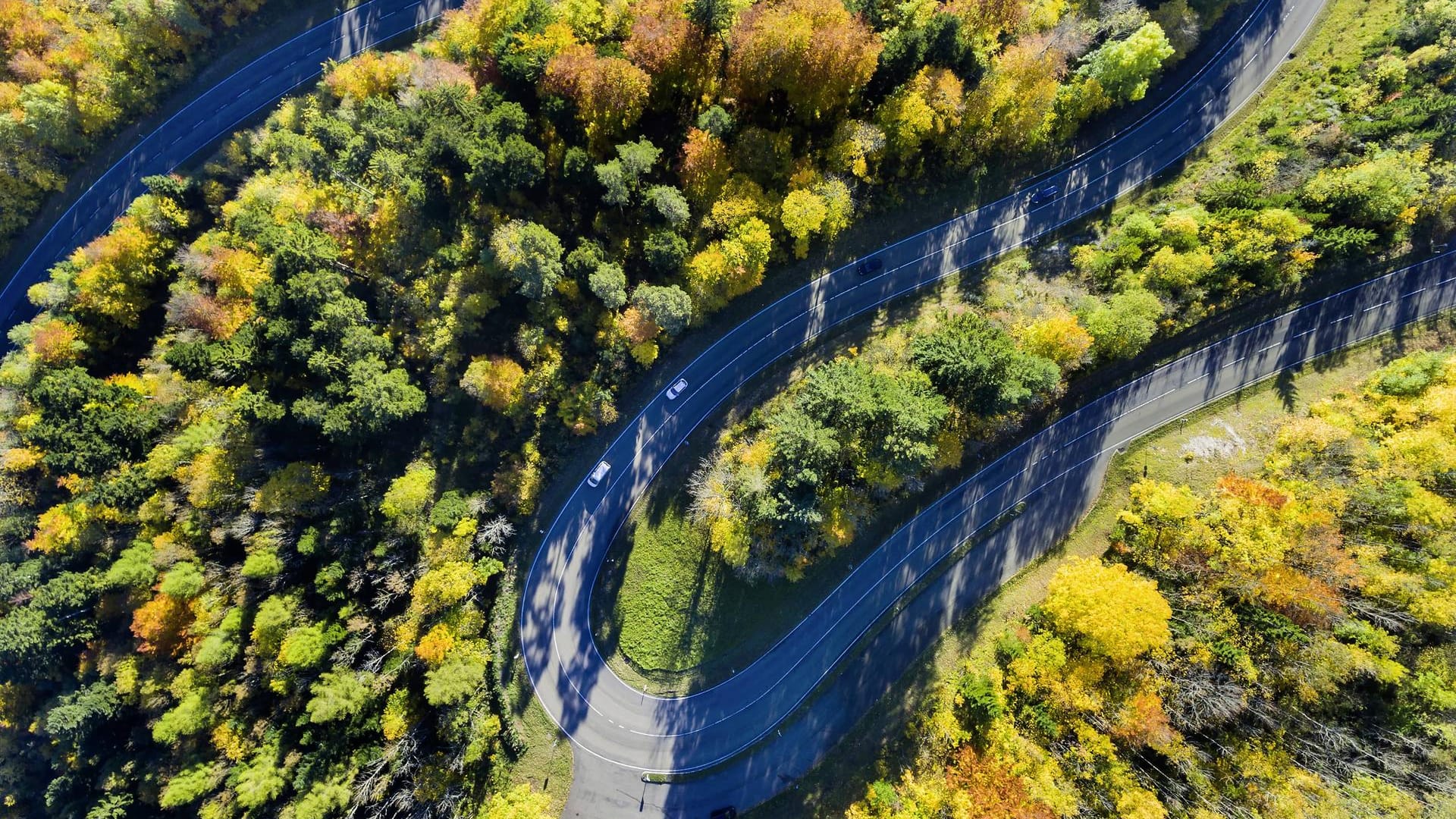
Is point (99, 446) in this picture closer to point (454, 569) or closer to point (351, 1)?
point (454, 569)

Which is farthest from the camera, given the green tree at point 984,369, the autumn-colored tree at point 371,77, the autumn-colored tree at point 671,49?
the autumn-colored tree at point 371,77

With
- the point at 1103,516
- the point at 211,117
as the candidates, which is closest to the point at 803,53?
the point at 1103,516

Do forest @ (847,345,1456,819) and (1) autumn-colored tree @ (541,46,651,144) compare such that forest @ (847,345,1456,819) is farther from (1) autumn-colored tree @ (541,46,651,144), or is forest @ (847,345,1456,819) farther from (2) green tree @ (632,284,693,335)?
(1) autumn-colored tree @ (541,46,651,144)

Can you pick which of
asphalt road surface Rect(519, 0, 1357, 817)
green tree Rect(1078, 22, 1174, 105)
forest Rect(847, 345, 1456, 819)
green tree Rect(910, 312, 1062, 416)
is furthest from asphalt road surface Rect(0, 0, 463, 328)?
forest Rect(847, 345, 1456, 819)

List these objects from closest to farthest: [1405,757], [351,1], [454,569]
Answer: [1405,757], [454,569], [351,1]

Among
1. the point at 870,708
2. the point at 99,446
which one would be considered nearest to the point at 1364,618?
the point at 870,708

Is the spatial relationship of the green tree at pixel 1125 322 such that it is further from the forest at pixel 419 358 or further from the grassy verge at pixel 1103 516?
the forest at pixel 419 358

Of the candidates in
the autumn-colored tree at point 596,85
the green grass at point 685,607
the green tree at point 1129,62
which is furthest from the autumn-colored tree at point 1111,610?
the autumn-colored tree at point 596,85
